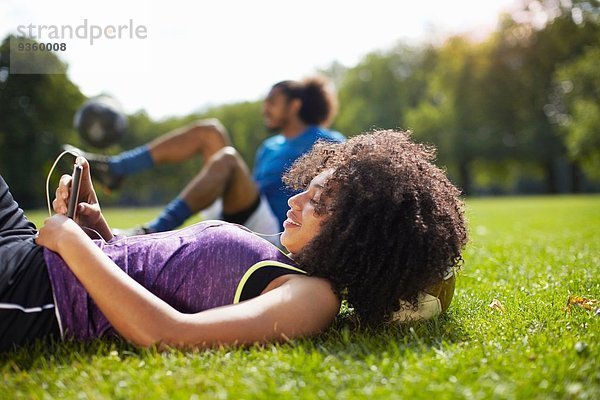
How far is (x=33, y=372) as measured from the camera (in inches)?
81.9

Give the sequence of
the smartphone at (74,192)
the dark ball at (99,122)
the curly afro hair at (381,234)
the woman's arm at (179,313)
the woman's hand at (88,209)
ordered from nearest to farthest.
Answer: the woman's arm at (179,313) < the curly afro hair at (381,234) < the smartphone at (74,192) < the woman's hand at (88,209) < the dark ball at (99,122)

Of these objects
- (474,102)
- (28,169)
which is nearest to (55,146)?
(28,169)

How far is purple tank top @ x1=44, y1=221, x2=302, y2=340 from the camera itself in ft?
7.82

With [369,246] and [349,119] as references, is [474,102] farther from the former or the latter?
[369,246]

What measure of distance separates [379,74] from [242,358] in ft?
171

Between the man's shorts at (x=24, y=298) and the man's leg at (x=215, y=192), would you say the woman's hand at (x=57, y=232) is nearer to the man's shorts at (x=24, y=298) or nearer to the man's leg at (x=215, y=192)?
the man's shorts at (x=24, y=298)

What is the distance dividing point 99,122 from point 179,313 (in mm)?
6383

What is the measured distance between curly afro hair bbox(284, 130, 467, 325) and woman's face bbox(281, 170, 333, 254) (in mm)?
41

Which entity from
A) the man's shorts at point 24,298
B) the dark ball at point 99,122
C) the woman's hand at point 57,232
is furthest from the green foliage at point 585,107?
the man's shorts at point 24,298

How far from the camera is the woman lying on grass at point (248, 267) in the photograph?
224cm

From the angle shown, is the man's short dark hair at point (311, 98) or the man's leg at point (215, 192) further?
the man's short dark hair at point (311, 98)

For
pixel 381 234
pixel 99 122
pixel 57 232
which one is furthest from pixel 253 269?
pixel 99 122

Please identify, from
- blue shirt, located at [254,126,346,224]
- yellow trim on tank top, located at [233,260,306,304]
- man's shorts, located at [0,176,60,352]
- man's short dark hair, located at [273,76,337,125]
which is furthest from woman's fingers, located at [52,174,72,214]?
man's short dark hair, located at [273,76,337,125]

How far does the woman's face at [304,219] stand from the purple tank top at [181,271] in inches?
5.4
